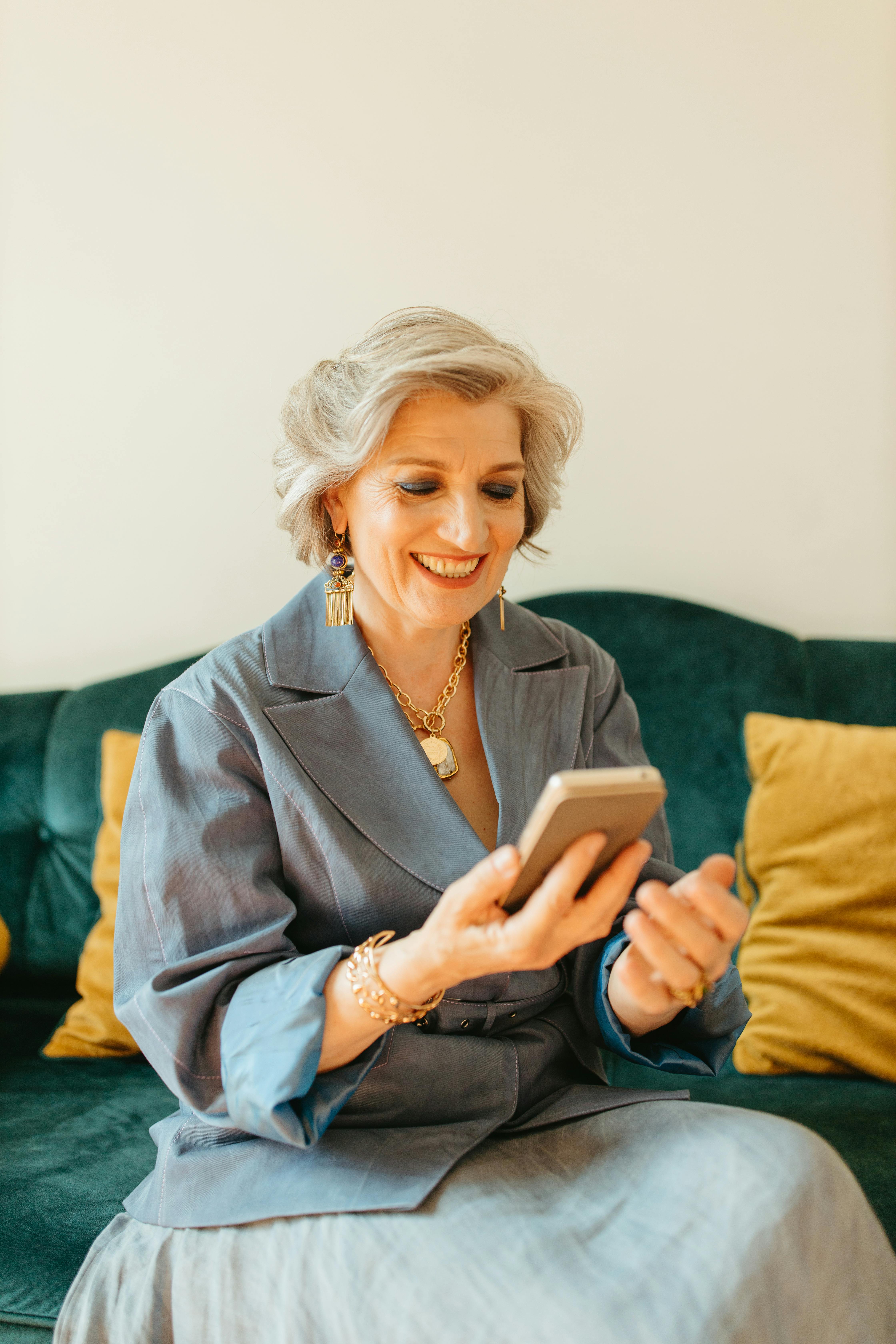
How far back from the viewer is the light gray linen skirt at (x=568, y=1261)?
0.85m

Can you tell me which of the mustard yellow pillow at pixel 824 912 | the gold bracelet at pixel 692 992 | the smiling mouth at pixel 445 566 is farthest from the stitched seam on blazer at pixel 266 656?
the mustard yellow pillow at pixel 824 912

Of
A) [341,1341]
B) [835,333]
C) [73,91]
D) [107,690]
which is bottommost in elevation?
[341,1341]

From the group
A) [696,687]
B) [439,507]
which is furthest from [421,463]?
[696,687]

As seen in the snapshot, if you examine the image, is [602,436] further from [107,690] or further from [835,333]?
[107,690]

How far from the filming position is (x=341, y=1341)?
922mm

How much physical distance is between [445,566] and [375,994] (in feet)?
1.72

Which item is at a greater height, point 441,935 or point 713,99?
point 713,99

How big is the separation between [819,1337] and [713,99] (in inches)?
78.1

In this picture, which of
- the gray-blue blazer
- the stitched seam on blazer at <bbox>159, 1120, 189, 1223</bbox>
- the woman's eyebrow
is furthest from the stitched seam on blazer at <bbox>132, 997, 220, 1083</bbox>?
the woman's eyebrow

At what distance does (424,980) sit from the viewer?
96 centimetres

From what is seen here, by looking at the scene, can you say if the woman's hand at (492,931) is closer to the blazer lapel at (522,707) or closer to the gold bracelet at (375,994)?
the gold bracelet at (375,994)

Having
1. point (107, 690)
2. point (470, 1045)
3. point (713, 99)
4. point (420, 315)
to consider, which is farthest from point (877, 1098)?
point (713, 99)

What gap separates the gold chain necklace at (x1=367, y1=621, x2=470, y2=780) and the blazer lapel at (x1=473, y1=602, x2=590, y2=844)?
0.03 metres

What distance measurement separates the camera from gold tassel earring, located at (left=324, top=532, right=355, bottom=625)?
1.36 metres
